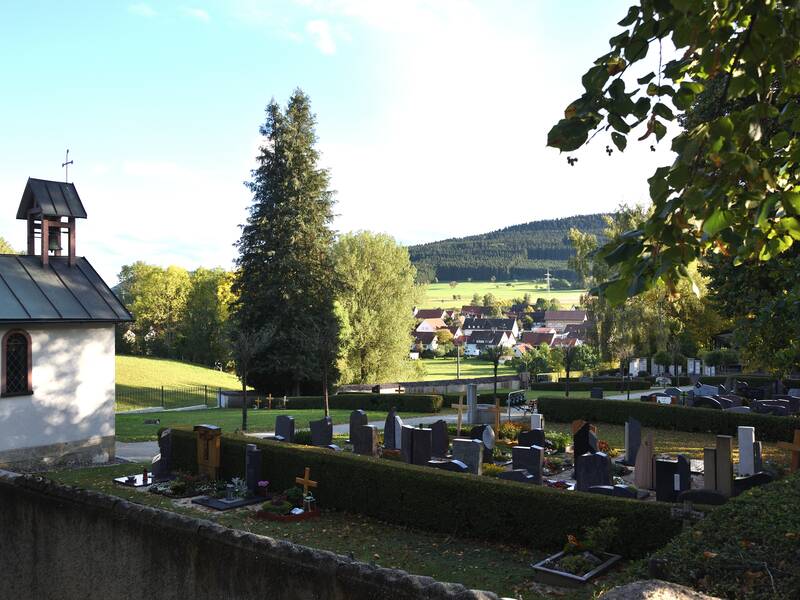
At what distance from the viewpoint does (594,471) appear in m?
13.9

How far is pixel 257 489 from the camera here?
15547mm

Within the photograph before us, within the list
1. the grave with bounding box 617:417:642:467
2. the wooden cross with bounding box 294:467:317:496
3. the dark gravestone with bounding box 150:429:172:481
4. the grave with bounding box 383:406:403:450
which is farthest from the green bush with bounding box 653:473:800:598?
the dark gravestone with bounding box 150:429:172:481

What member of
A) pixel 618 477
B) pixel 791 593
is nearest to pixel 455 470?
pixel 618 477

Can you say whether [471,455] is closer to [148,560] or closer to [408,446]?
[408,446]

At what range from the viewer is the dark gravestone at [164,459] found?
1756 cm

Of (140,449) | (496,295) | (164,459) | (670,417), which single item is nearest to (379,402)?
(140,449)

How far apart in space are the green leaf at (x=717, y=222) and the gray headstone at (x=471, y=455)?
12.1m

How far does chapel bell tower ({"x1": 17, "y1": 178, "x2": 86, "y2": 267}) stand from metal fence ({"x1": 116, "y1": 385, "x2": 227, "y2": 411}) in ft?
63.4

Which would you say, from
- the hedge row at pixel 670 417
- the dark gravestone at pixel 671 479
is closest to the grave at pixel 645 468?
the dark gravestone at pixel 671 479

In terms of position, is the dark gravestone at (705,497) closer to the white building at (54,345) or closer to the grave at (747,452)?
the grave at (747,452)

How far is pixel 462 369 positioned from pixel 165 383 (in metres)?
51.6

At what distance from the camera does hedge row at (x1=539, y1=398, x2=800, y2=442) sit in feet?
71.8

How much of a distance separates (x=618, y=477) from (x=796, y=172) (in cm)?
1221

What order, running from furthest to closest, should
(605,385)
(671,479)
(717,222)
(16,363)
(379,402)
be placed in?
(605,385), (379,402), (16,363), (671,479), (717,222)
